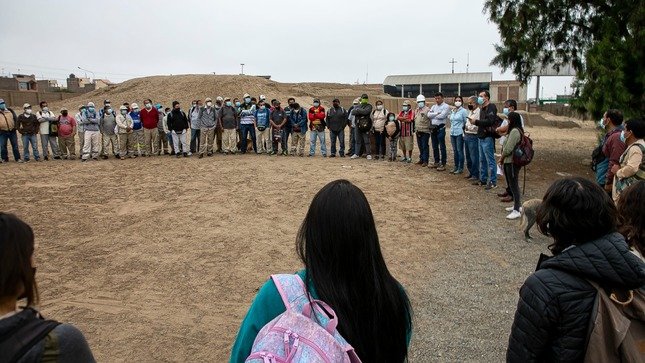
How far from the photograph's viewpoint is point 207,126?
1438cm

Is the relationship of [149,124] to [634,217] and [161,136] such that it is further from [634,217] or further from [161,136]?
[634,217]

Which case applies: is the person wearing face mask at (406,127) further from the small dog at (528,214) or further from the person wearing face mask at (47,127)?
the person wearing face mask at (47,127)

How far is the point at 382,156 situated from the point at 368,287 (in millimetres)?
12092

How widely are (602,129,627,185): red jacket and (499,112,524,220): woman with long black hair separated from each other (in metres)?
1.53

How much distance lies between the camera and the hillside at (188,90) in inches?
1183

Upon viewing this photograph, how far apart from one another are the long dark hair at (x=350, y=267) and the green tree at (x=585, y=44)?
10068mm

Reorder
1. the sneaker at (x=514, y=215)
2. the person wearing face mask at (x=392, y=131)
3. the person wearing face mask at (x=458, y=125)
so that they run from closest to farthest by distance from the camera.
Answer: the sneaker at (x=514, y=215)
the person wearing face mask at (x=458, y=125)
the person wearing face mask at (x=392, y=131)

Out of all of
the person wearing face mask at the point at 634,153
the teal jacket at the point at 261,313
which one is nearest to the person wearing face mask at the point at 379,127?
the person wearing face mask at the point at 634,153

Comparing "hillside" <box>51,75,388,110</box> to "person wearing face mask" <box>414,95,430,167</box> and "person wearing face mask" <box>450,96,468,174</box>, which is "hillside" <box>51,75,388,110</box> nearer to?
"person wearing face mask" <box>414,95,430,167</box>

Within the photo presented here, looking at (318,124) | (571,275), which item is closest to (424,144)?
(318,124)

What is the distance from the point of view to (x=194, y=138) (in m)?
14.6

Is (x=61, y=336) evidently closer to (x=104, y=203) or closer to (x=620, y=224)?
(x=620, y=224)

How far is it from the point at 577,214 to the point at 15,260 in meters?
2.18

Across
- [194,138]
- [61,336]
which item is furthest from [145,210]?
[61,336]
